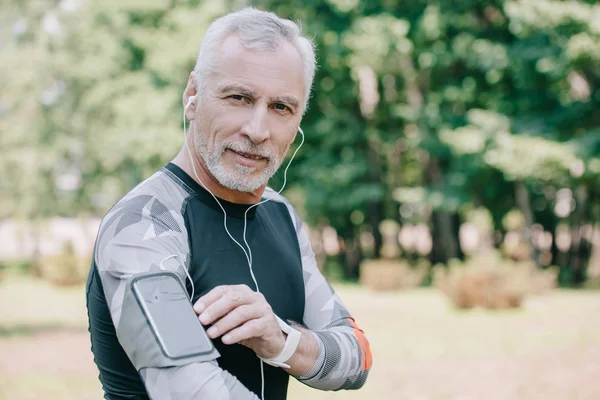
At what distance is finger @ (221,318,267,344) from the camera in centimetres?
166

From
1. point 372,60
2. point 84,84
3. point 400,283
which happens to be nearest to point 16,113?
point 84,84

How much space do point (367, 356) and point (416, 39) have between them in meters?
22.1

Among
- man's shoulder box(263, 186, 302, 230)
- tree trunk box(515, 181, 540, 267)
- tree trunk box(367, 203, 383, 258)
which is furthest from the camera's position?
tree trunk box(367, 203, 383, 258)

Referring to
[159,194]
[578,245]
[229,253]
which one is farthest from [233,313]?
[578,245]

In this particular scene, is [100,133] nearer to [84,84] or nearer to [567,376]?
[84,84]

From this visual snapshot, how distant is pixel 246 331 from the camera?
1.68 m

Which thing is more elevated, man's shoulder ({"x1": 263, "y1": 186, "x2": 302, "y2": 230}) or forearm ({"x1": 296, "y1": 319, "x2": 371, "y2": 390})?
man's shoulder ({"x1": 263, "y1": 186, "x2": 302, "y2": 230})

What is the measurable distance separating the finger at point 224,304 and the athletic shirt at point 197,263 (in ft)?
0.58

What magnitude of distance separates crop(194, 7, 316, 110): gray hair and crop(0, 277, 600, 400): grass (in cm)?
721

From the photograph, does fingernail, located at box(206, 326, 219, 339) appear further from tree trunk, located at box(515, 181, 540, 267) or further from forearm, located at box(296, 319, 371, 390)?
tree trunk, located at box(515, 181, 540, 267)

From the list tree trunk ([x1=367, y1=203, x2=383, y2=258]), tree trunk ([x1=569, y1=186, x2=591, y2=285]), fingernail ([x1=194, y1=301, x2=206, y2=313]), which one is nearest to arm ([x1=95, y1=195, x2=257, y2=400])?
fingernail ([x1=194, y1=301, x2=206, y2=313])

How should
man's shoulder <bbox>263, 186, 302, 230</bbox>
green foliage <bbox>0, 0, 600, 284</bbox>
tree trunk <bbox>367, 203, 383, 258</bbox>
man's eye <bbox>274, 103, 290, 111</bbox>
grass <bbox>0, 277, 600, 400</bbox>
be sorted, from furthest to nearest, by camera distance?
tree trunk <bbox>367, 203, 383, 258</bbox>, green foliage <bbox>0, 0, 600, 284</bbox>, grass <bbox>0, 277, 600, 400</bbox>, man's shoulder <bbox>263, 186, 302, 230</bbox>, man's eye <bbox>274, 103, 290, 111</bbox>

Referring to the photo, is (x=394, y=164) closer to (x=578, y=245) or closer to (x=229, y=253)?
(x=578, y=245)

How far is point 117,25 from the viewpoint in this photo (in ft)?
100
